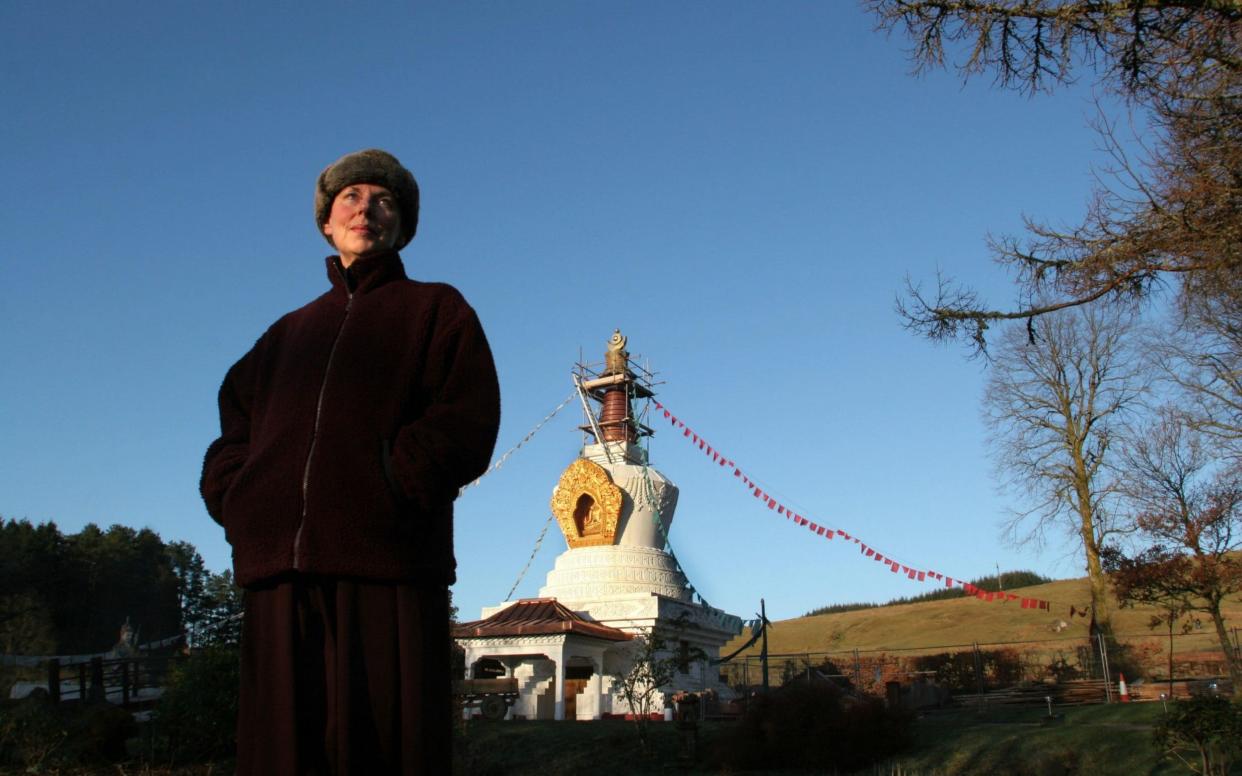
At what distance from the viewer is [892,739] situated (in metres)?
14.5

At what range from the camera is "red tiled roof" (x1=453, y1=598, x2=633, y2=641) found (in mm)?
22203

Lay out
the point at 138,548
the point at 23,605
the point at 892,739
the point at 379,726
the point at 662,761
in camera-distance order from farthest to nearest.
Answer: the point at 138,548 < the point at 23,605 < the point at 662,761 < the point at 892,739 < the point at 379,726

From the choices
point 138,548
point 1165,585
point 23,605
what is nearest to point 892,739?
point 1165,585

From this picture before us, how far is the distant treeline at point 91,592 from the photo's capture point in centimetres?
4097

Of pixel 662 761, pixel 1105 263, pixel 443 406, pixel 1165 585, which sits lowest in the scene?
pixel 662 761

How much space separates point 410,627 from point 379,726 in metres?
0.31

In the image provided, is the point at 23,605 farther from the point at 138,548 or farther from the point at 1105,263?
the point at 1105,263

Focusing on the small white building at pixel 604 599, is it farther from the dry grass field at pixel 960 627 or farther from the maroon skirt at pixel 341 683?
the maroon skirt at pixel 341 683

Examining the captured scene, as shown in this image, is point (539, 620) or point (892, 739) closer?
point (892, 739)

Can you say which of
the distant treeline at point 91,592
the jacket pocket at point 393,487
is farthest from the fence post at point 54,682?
the distant treeline at point 91,592

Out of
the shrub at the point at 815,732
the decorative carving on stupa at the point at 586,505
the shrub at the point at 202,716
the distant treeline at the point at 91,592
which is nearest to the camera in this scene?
the shrub at the point at 202,716

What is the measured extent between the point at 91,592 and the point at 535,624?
35.9 meters

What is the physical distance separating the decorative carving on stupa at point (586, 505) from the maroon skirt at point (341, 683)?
2460 cm

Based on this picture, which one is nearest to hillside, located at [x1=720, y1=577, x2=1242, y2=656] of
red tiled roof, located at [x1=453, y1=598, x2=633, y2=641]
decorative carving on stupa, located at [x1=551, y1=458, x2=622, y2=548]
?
decorative carving on stupa, located at [x1=551, y1=458, x2=622, y2=548]
